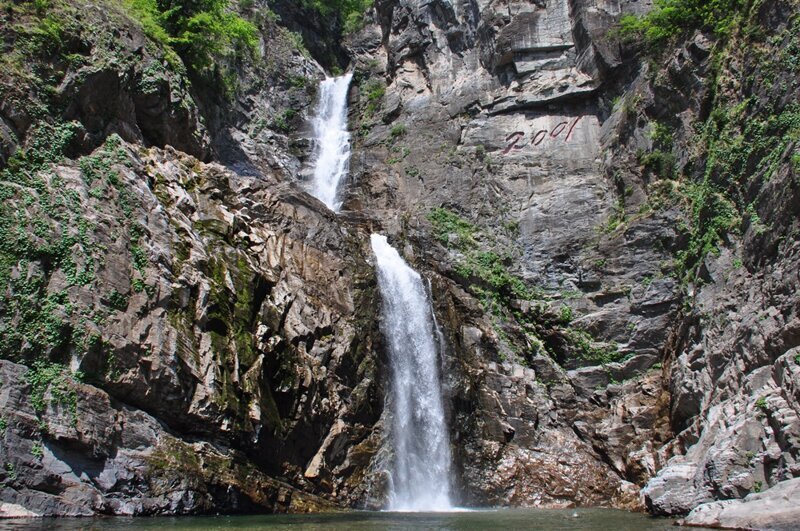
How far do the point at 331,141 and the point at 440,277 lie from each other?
13.0 metres

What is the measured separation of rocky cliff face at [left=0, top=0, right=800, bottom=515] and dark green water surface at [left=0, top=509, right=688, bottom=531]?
0.87 m

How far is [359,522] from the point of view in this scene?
1176cm

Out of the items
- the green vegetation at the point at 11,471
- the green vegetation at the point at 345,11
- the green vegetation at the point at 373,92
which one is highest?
the green vegetation at the point at 345,11

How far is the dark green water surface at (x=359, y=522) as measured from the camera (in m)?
9.53

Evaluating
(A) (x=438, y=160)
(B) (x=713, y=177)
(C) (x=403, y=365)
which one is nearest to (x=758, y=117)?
(B) (x=713, y=177)

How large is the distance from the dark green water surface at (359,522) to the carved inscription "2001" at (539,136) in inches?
675

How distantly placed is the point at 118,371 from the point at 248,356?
324cm

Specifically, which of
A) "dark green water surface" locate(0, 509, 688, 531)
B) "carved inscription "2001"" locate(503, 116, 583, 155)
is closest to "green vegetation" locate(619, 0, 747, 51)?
"carved inscription "2001"" locate(503, 116, 583, 155)

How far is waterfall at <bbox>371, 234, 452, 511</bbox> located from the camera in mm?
17078

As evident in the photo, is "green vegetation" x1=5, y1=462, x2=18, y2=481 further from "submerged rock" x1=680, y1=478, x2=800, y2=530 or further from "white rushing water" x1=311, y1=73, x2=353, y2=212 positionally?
"white rushing water" x1=311, y1=73, x2=353, y2=212

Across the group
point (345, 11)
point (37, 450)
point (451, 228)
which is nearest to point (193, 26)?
point (451, 228)

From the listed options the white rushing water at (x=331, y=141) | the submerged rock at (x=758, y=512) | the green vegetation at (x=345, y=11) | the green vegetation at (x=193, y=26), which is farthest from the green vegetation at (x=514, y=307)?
the green vegetation at (x=345, y=11)

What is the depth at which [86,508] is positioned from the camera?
10719 mm

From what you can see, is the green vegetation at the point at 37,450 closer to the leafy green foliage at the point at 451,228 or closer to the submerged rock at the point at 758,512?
the submerged rock at the point at 758,512
